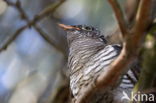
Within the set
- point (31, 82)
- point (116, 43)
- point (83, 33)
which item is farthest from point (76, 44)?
point (31, 82)

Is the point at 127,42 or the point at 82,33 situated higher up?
the point at 82,33

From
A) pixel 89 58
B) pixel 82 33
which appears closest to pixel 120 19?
pixel 89 58

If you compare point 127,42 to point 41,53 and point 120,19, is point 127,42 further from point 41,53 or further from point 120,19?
point 41,53

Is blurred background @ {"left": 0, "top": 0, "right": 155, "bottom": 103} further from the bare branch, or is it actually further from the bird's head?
the bare branch

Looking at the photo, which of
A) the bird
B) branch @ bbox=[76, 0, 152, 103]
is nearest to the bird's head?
the bird

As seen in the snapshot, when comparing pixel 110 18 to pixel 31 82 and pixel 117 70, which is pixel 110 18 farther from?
pixel 117 70
